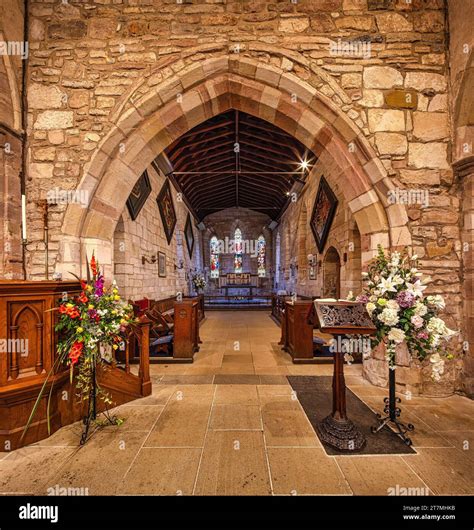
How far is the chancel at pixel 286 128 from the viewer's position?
2084mm

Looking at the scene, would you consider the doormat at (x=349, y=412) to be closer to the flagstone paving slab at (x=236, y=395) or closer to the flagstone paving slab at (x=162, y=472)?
the flagstone paving slab at (x=236, y=395)

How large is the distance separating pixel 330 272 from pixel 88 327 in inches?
224

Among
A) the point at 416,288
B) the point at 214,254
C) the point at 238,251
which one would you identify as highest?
the point at 238,251

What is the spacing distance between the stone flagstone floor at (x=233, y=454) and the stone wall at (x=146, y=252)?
8.77 ft

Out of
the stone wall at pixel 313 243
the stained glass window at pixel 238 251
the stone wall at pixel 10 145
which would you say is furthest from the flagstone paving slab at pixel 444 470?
the stained glass window at pixel 238 251

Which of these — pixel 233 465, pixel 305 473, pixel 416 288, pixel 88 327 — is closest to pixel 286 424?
pixel 305 473

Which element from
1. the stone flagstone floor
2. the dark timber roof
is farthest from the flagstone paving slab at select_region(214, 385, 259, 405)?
the dark timber roof

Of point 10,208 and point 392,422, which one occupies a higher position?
point 10,208

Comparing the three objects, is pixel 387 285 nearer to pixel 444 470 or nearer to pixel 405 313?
pixel 405 313

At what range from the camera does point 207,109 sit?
3.36 m

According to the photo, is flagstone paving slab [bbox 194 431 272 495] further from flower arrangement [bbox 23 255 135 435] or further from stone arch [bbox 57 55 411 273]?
stone arch [bbox 57 55 411 273]

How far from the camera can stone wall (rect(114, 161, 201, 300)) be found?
15.8 feet

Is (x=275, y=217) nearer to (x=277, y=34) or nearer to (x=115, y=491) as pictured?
(x=277, y=34)

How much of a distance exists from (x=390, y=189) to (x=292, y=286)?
7.42 metres
